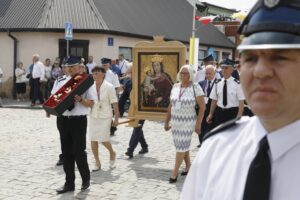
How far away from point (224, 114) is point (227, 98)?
0.95 ft

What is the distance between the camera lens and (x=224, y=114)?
25.9 ft

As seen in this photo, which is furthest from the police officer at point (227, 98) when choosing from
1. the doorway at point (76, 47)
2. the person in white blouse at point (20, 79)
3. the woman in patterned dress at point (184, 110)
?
the doorway at point (76, 47)

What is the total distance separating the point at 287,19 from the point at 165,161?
7.21 m

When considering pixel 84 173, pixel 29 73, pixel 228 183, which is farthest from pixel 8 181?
pixel 29 73

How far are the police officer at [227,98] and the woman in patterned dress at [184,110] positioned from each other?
1.00m

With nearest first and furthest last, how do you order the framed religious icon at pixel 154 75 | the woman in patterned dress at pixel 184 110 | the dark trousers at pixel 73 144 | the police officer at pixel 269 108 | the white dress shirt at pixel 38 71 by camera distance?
the police officer at pixel 269 108, the dark trousers at pixel 73 144, the woman in patterned dress at pixel 184 110, the framed religious icon at pixel 154 75, the white dress shirt at pixel 38 71

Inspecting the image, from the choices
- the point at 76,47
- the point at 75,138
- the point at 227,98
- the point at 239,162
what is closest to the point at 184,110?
the point at 227,98

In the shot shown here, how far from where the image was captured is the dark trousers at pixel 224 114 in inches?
306

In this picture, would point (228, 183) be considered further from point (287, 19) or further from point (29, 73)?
point (29, 73)

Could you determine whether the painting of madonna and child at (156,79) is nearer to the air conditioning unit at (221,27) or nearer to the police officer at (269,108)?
the police officer at (269,108)

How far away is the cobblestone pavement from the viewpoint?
6332 mm

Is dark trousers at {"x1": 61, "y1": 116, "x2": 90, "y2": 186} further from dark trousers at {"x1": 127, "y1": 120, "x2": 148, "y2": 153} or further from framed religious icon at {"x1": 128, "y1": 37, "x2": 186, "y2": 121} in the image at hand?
framed religious icon at {"x1": 128, "y1": 37, "x2": 186, "y2": 121}

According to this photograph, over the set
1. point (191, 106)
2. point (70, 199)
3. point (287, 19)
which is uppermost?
point (287, 19)

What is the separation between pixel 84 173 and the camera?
253 inches
